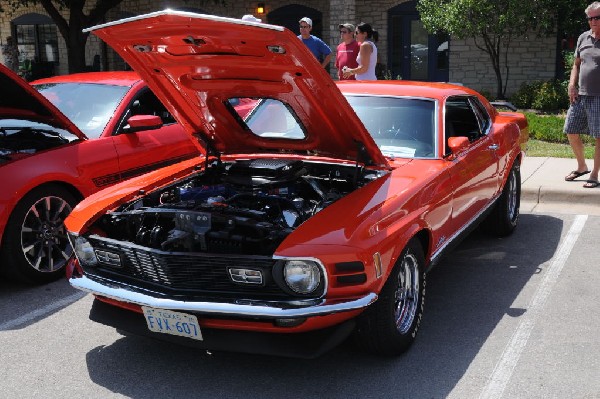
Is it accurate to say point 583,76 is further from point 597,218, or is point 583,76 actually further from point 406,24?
point 406,24

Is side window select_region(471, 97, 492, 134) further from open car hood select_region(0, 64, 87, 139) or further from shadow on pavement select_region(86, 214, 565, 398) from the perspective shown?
open car hood select_region(0, 64, 87, 139)

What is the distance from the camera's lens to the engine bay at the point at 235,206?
3635 mm

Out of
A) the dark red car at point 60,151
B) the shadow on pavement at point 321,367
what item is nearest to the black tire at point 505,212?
the shadow on pavement at point 321,367

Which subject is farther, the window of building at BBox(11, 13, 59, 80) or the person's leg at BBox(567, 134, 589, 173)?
the window of building at BBox(11, 13, 59, 80)

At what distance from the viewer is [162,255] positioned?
3.55m

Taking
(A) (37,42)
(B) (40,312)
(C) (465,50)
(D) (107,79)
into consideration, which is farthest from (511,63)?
(A) (37,42)

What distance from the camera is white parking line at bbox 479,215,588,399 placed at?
3.66m

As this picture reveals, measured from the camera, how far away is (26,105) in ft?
18.5

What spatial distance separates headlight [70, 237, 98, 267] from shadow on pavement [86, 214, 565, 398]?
58cm

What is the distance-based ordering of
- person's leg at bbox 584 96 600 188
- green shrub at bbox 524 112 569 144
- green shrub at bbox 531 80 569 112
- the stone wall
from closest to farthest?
person's leg at bbox 584 96 600 188 → green shrub at bbox 524 112 569 144 → green shrub at bbox 531 80 569 112 → the stone wall

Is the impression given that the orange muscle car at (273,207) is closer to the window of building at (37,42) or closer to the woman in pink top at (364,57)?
the woman in pink top at (364,57)

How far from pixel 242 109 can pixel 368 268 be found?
11.6ft

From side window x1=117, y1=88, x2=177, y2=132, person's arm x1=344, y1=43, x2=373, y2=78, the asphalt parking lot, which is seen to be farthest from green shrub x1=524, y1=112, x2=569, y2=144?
side window x1=117, y1=88, x2=177, y2=132

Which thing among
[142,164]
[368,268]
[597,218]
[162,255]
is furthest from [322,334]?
[597,218]
